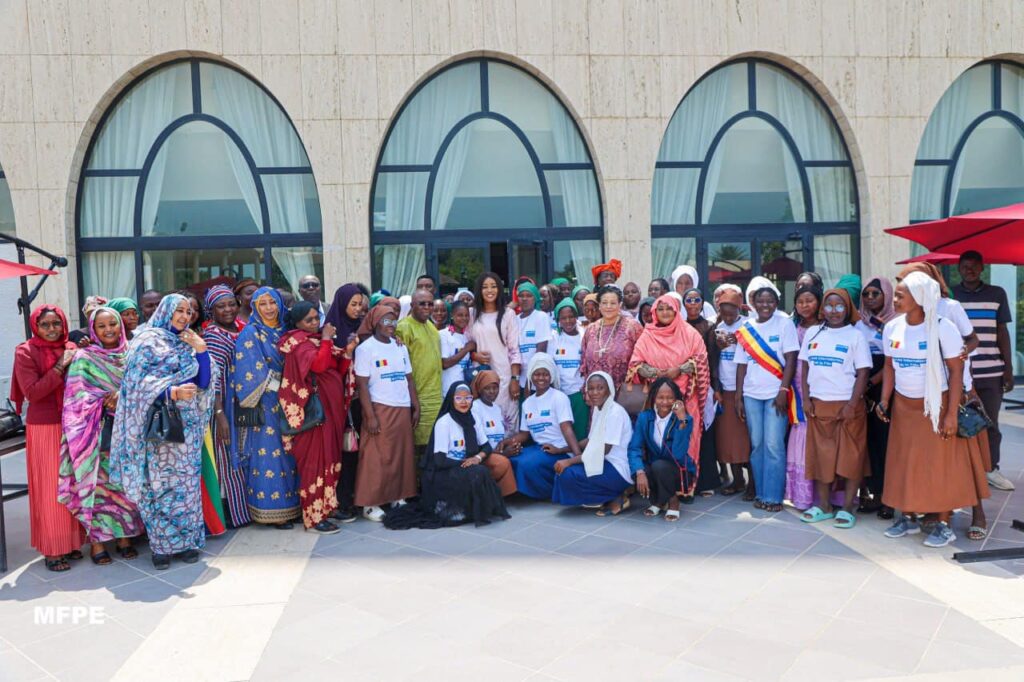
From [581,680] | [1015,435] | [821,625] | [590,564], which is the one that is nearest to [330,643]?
[581,680]

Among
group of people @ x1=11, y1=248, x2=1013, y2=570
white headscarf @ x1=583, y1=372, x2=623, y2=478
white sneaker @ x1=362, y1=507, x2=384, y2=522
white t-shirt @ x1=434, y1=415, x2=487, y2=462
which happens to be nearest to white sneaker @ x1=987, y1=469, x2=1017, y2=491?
group of people @ x1=11, y1=248, x2=1013, y2=570

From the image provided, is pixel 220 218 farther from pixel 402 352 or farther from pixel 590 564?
pixel 590 564

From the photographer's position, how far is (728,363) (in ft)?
20.5

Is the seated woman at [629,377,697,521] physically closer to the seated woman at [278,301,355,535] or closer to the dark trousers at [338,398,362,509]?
the dark trousers at [338,398,362,509]

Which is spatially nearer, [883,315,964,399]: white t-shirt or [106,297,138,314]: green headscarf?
[883,315,964,399]: white t-shirt

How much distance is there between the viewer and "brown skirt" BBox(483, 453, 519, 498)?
5.91m

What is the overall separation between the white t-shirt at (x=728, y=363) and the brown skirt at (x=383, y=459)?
253 cm

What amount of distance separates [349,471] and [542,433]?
5.09 ft

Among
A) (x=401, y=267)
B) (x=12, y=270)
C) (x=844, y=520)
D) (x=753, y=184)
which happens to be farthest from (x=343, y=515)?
(x=753, y=184)

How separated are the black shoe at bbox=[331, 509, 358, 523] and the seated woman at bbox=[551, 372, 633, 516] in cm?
160

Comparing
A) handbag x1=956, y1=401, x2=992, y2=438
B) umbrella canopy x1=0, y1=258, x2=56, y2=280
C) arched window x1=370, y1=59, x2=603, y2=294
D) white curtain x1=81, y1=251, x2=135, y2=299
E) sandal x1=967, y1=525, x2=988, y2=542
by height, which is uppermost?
arched window x1=370, y1=59, x2=603, y2=294

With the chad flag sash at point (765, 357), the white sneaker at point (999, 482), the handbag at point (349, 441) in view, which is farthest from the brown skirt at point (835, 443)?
the handbag at point (349, 441)

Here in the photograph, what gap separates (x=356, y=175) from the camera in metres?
9.84

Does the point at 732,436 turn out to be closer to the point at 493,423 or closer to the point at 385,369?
the point at 493,423
